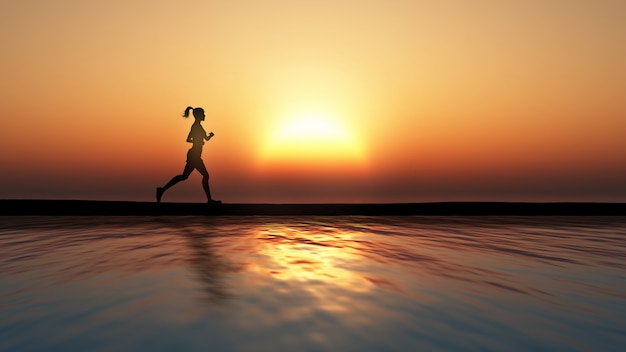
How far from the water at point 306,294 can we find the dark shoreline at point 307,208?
4518 millimetres

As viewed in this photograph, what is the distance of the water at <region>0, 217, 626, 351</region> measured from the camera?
2.79 meters

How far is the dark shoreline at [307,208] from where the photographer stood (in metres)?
12.1

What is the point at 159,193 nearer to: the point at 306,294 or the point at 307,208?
the point at 307,208

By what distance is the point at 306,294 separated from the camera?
152 inches

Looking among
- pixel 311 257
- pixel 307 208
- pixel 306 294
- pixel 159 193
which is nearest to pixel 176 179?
pixel 159 193

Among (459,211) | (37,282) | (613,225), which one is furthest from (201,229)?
(613,225)

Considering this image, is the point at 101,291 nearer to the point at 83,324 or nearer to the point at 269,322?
the point at 83,324

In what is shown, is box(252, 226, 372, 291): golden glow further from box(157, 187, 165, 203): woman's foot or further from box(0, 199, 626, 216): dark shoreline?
box(157, 187, 165, 203): woman's foot

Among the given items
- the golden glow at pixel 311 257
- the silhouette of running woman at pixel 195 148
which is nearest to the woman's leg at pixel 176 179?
the silhouette of running woman at pixel 195 148

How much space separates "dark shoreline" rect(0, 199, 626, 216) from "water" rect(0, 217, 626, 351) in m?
4.52

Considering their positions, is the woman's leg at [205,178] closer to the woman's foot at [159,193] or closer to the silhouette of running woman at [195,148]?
the silhouette of running woman at [195,148]

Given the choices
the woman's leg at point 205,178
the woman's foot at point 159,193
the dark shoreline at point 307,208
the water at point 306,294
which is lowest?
the water at point 306,294

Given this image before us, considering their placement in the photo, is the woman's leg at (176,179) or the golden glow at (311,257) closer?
the golden glow at (311,257)

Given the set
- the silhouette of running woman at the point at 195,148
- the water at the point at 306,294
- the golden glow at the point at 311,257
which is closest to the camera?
the water at the point at 306,294
